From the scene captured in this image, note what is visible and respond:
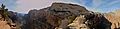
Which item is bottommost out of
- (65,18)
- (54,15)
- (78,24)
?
(78,24)

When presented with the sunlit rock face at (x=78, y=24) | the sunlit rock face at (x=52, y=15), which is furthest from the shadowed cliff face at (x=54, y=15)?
the sunlit rock face at (x=78, y=24)

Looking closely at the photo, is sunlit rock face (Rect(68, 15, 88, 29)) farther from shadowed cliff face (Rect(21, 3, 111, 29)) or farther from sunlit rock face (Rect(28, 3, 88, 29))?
sunlit rock face (Rect(28, 3, 88, 29))

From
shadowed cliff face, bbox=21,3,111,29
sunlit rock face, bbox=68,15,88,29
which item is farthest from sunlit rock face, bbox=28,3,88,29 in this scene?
sunlit rock face, bbox=68,15,88,29

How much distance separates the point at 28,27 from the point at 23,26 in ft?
8.84

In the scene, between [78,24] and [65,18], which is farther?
[65,18]

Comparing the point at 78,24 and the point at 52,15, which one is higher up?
the point at 52,15

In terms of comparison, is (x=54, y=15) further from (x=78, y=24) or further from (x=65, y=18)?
(x=78, y=24)

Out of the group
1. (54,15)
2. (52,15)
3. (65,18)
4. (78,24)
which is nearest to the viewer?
(78,24)

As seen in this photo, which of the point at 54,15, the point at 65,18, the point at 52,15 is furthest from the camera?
the point at 52,15

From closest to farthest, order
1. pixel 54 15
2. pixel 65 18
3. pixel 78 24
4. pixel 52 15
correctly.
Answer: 1. pixel 78 24
2. pixel 65 18
3. pixel 54 15
4. pixel 52 15

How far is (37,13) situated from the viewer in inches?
2756

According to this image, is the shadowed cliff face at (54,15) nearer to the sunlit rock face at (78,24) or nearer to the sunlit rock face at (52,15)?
the sunlit rock face at (52,15)

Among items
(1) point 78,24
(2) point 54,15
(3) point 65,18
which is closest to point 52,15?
(2) point 54,15

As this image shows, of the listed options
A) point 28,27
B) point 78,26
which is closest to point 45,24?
point 28,27
